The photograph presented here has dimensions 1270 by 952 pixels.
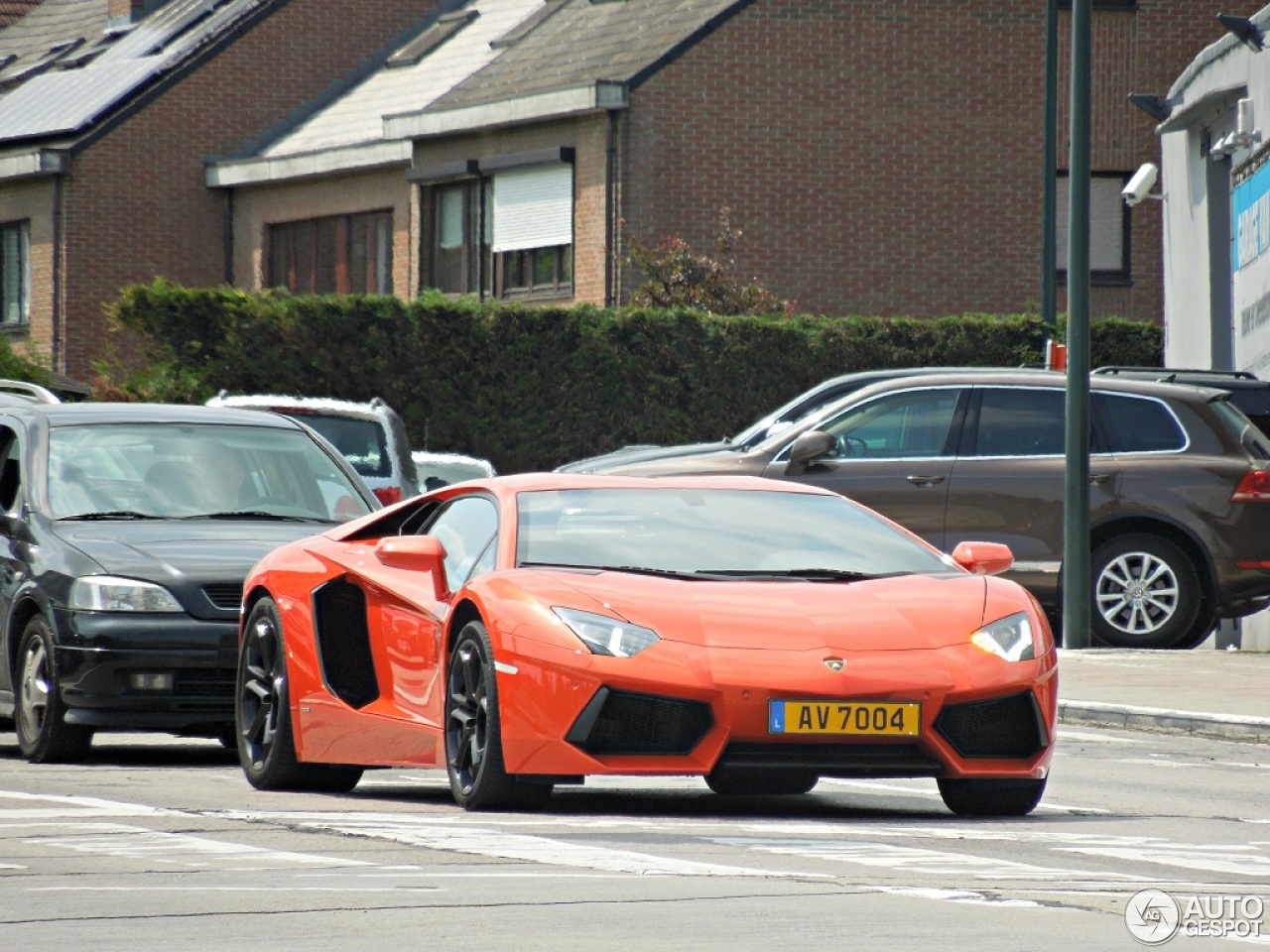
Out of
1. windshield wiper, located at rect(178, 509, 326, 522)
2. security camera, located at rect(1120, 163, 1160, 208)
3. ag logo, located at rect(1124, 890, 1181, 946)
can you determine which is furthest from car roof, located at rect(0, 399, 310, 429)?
security camera, located at rect(1120, 163, 1160, 208)

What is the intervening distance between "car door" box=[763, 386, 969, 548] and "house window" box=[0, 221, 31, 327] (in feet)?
101

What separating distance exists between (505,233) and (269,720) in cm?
3011

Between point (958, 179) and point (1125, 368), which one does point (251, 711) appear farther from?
point (958, 179)

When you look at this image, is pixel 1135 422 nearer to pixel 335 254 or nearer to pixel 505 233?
pixel 505 233

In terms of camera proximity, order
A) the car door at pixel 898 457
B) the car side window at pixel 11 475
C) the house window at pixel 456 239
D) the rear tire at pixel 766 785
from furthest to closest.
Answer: the house window at pixel 456 239 → the car door at pixel 898 457 → the car side window at pixel 11 475 → the rear tire at pixel 766 785

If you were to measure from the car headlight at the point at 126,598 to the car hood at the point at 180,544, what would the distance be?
49 mm

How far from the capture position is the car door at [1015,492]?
62.5 ft

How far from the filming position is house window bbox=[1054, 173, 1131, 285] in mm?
39594

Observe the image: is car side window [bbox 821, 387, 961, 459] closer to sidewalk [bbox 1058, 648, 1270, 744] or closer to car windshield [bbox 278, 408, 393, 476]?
sidewalk [bbox 1058, 648, 1270, 744]

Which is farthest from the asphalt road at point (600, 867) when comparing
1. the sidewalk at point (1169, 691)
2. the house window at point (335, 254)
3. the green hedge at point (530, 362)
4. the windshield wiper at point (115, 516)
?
the house window at point (335, 254)

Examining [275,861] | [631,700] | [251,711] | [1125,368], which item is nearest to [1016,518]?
[1125,368]

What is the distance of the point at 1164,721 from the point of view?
1484 cm

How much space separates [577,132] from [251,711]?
92.2ft

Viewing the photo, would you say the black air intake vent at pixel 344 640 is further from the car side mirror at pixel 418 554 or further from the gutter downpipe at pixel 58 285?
the gutter downpipe at pixel 58 285
